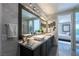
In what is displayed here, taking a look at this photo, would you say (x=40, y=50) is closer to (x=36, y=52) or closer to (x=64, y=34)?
(x=36, y=52)

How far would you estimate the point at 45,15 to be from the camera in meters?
2.26

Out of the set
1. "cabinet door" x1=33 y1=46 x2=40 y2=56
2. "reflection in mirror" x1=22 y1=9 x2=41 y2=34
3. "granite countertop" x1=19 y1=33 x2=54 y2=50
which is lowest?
"cabinet door" x1=33 y1=46 x2=40 y2=56

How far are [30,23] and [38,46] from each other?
18.8 inches

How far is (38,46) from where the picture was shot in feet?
7.32

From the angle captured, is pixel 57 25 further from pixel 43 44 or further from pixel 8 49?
pixel 8 49

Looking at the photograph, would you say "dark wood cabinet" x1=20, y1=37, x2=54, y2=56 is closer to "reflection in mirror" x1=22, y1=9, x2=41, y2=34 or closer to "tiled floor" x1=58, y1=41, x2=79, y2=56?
"tiled floor" x1=58, y1=41, x2=79, y2=56

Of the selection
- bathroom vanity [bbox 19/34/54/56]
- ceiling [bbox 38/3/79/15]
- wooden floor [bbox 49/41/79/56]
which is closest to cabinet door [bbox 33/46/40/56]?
bathroom vanity [bbox 19/34/54/56]

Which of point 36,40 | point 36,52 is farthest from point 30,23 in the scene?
point 36,52

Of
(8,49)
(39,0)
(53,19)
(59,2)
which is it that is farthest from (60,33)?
(8,49)

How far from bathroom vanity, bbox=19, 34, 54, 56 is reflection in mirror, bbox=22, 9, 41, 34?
0.15 m

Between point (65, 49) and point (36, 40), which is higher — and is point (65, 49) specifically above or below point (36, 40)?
below

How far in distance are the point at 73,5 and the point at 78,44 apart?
0.76 metres

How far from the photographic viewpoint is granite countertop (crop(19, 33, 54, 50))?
2211mm

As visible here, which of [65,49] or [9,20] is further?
[65,49]
